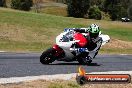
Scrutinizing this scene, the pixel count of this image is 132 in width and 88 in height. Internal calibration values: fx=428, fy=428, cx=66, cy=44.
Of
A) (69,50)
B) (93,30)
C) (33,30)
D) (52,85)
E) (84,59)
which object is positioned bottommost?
(33,30)

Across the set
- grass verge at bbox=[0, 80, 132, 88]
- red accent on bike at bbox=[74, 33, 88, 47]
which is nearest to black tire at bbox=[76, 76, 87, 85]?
grass verge at bbox=[0, 80, 132, 88]

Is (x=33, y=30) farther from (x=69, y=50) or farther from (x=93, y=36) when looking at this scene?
(x=69, y=50)

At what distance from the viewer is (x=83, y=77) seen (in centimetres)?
992

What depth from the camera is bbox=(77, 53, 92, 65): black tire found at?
55.8 feet

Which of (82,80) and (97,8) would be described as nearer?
(82,80)

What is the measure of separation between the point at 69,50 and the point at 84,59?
2.49ft

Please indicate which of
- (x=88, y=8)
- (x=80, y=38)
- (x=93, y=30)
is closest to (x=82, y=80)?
(x=80, y=38)

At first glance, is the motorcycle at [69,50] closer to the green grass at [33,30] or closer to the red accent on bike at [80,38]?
the red accent on bike at [80,38]

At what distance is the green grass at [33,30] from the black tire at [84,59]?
1474 centimetres

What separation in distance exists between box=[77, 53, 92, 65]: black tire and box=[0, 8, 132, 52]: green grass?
580 inches

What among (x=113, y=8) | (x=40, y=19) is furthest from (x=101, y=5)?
(x=40, y=19)

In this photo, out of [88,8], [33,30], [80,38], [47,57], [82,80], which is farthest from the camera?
[88,8]

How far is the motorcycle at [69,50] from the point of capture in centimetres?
1636

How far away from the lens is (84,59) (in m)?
17.0
